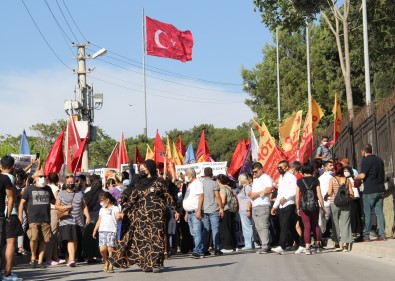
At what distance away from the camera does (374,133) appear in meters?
24.2

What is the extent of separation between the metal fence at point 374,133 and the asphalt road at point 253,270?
4.24 meters

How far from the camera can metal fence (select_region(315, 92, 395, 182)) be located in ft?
72.4

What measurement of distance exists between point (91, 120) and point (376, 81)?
1489cm

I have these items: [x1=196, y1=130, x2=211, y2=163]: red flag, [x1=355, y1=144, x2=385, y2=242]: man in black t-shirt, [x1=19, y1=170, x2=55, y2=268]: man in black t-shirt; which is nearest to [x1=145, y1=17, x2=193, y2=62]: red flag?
[x1=196, y1=130, x2=211, y2=163]: red flag

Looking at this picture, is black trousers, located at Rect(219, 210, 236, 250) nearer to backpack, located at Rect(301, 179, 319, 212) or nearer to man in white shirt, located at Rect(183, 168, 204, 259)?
man in white shirt, located at Rect(183, 168, 204, 259)

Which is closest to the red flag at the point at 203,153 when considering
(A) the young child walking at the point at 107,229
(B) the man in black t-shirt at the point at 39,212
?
(B) the man in black t-shirt at the point at 39,212

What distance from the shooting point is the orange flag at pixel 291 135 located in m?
27.2

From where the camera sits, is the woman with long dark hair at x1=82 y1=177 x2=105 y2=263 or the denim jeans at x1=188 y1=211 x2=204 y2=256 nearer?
the denim jeans at x1=188 y1=211 x2=204 y2=256

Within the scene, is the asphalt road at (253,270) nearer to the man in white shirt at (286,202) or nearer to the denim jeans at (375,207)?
the man in white shirt at (286,202)

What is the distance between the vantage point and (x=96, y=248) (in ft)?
63.6

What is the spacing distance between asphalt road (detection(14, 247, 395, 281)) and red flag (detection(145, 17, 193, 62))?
3527 cm

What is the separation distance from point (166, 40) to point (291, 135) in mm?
27349

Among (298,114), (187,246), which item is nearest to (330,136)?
(298,114)

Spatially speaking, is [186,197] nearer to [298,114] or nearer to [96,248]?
[96,248]
